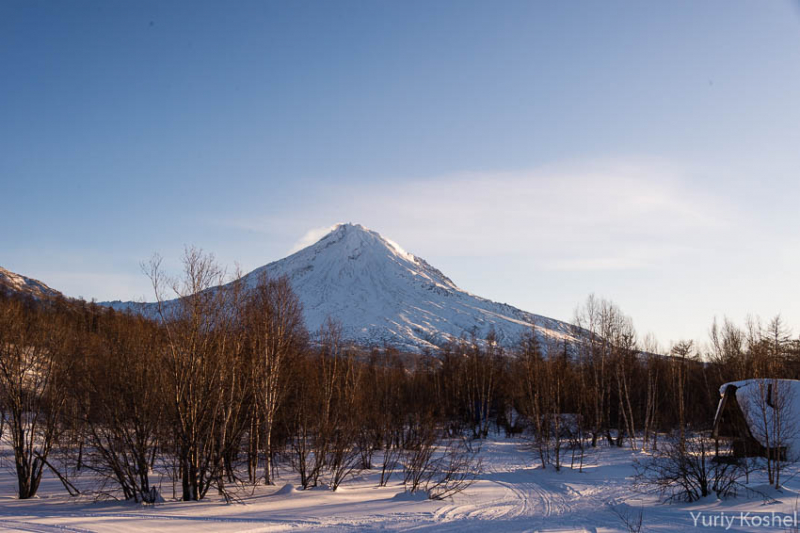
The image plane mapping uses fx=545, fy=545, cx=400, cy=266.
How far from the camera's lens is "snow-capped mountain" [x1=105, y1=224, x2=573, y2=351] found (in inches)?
5305

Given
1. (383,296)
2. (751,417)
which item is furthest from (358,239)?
(751,417)

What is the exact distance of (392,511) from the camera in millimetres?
14477

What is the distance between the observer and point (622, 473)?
23.4 meters

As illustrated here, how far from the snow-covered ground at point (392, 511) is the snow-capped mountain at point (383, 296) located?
104m

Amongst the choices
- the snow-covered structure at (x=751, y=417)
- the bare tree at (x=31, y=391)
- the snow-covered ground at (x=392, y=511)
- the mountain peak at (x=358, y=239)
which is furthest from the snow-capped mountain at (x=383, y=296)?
the bare tree at (x=31, y=391)

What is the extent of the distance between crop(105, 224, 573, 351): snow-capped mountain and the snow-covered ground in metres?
104

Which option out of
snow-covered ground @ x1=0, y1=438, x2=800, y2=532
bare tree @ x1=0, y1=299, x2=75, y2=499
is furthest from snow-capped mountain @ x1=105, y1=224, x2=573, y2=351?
bare tree @ x1=0, y1=299, x2=75, y2=499

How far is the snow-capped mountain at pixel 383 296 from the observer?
13475 centimetres

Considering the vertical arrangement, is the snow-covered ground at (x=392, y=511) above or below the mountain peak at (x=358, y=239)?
below

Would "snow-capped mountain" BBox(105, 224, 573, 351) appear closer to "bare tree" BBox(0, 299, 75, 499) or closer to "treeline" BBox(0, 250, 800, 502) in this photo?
"treeline" BBox(0, 250, 800, 502)

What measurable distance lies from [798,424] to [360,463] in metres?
20.7

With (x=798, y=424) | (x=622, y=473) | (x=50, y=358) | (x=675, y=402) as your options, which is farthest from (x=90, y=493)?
(x=675, y=402)

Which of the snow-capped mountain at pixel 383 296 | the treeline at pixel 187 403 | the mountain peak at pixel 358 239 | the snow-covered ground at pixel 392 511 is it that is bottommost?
the snow-covered ground at pixel 392 511

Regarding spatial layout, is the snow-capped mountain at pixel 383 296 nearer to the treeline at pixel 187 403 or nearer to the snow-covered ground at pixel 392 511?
the treeline at pixel 187 403
